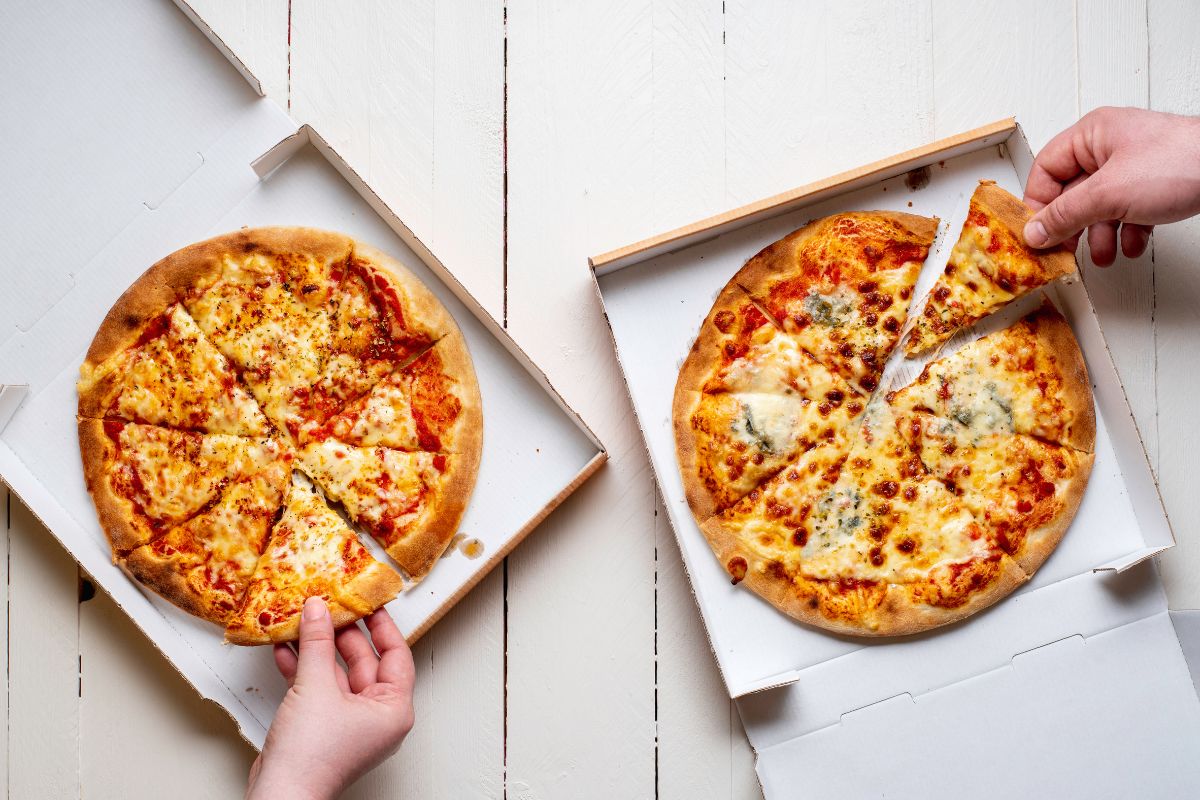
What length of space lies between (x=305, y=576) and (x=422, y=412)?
557mm

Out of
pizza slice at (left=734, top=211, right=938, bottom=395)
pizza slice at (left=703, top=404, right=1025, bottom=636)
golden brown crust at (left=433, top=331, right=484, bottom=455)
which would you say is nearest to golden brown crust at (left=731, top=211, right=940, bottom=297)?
pizza slice at (left=734, top=211, right=938, bottom=395)

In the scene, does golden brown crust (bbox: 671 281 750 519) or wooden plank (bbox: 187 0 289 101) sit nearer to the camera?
golden brown crust (bbox: 671 281 750 519)

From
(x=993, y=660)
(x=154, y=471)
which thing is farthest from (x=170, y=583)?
(x=993, y=660)

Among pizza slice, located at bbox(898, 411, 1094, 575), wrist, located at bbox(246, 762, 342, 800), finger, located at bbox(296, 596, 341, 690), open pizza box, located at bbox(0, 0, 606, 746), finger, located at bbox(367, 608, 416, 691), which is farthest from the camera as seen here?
open pizza box, located at bbox(0, 0, 606, 746)

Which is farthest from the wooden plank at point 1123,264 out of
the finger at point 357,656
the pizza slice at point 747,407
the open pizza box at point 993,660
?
the finger at point 357,656

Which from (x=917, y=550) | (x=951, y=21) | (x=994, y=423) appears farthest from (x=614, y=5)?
(x=917, y=550)

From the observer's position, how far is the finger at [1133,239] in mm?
2594

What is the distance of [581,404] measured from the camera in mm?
2764

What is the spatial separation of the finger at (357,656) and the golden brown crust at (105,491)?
65 centimetres

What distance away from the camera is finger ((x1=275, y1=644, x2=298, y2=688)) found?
2537 mm

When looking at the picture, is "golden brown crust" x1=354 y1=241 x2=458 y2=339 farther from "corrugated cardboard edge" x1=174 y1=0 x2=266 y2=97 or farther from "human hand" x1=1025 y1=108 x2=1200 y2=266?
"human hand" x1=1025 y1=108 x2=1200 y2=266

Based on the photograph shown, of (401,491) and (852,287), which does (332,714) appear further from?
(852,287)

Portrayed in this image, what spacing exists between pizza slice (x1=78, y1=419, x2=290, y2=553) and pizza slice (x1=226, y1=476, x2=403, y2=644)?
18 cm

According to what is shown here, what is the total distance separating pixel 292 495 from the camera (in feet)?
8.63
